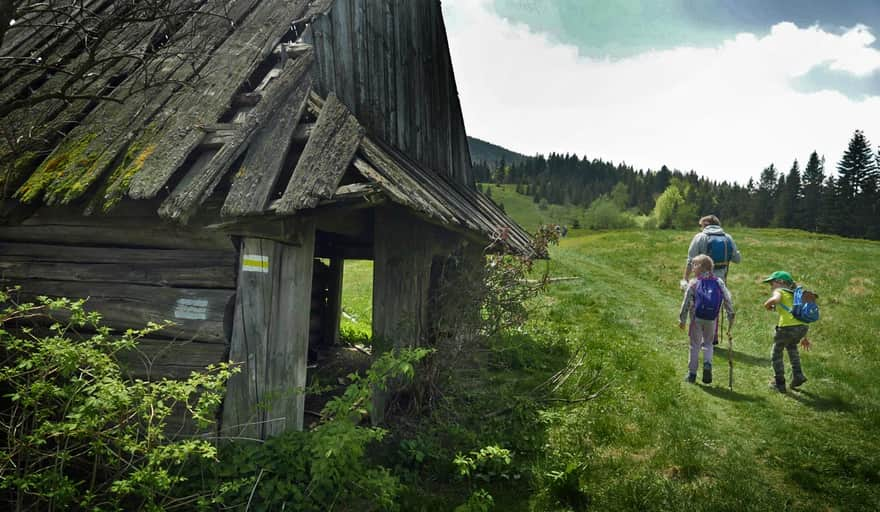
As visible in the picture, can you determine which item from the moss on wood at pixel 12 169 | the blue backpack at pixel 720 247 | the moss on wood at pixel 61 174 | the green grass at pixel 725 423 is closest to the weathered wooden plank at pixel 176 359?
the moss on wood at pixel 61 174

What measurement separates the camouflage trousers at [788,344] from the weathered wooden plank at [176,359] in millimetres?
6368

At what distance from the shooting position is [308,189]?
12.2 feet

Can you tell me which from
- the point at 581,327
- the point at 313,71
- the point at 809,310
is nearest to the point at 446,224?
the point at 313,71

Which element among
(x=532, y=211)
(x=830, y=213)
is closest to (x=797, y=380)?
(x=830, y=213)

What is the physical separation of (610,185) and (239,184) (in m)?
101

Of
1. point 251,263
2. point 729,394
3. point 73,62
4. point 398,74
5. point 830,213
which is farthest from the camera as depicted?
point 830,213

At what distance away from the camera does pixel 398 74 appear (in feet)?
24.9

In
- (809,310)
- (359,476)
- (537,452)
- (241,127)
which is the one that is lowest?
(537,452)

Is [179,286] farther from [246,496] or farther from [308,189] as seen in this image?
[246,496]

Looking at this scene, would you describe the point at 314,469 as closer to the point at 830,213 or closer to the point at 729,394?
the point at 729,394

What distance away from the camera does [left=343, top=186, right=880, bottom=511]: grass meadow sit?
3.99m

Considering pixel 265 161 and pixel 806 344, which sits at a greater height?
pixel 265 161

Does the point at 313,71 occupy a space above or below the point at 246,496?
above

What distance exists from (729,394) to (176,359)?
20.2 feet
